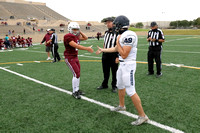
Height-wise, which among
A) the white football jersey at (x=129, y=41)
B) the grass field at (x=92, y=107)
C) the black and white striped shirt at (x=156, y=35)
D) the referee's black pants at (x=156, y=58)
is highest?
the black and white striped shirt at (x=156, y=35)

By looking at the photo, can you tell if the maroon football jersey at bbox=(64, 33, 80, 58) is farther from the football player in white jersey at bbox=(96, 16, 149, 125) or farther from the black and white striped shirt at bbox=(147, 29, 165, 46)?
the black and white striped shirt at bbox=(147, 29, 165, 46)

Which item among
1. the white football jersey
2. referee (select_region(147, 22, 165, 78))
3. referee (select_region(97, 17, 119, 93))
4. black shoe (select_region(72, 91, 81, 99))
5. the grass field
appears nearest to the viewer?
the white football jersey

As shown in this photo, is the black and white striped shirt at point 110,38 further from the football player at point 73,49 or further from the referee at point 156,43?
the referee at point 156,43

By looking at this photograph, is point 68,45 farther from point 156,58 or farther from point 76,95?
point 156,58

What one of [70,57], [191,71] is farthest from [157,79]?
[70,57]

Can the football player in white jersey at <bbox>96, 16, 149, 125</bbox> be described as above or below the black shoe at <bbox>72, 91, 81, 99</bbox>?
above

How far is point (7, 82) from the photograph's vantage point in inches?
252

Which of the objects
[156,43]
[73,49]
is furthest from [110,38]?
[156,43]

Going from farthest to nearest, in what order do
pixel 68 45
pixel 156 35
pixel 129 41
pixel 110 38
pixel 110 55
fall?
1. pixel 156 35
2. pixel 110 55
3. pixel 110 38
4. pixel 68 45
5. pixel 129 41

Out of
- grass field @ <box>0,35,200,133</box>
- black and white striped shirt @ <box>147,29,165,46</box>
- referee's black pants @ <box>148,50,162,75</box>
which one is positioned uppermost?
black and white striped shirt @ <box>147,29,165,46</box>

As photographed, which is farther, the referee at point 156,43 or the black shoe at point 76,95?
the referee at point 156,43

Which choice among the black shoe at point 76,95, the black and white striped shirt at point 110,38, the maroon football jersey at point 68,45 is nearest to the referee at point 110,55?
the black and white striped shirt at point 110,38

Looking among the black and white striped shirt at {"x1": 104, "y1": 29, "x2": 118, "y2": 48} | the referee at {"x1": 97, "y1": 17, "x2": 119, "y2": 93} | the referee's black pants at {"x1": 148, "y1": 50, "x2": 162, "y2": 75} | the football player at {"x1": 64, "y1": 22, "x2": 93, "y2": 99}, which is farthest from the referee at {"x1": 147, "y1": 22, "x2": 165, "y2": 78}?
the football player at {"x1": 64, "y1": 22, "x2": 93, "y2": 99}

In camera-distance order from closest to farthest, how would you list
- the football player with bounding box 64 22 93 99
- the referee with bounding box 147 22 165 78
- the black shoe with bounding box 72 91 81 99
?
1. the football player with bounding box 64 22 93 99
2. the black shoe with bounding box 72 91 81 99
3. the referee with bounding box 147 22 165 78
